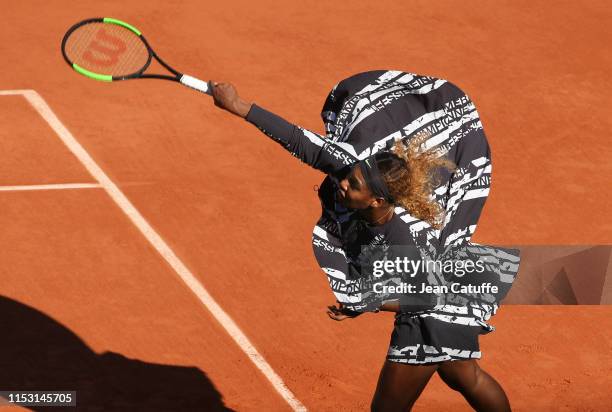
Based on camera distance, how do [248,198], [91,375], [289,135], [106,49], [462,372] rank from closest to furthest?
1. [289,135]
2. [462,372]
3. [91,375]
4. [106,49]
5. [248,198]

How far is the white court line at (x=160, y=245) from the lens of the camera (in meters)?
9.66

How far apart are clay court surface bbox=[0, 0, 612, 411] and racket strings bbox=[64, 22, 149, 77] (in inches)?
80.3

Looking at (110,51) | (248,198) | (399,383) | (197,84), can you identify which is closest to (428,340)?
(399,383)

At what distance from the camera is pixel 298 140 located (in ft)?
23.6

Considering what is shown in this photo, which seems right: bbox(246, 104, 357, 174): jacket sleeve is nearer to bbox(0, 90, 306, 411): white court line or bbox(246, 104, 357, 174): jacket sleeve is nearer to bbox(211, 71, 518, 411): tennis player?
bbox(211, 71, 518, 411): tennis player

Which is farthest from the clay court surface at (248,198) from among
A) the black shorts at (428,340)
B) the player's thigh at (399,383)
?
the black shorts at (428,340)

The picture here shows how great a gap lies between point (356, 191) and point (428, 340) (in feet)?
3.41

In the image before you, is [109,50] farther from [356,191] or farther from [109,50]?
[356,191]

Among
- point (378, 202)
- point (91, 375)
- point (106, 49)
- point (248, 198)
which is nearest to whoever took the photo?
point (378, 202)

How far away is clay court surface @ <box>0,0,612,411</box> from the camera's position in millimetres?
9672

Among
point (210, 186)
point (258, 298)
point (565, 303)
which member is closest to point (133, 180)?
point (210, 186)

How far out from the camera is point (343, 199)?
7.35 meters

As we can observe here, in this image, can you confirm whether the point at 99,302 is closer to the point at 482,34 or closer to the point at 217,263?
the point at 217,263

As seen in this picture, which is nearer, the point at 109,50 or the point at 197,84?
the point at 197,84
